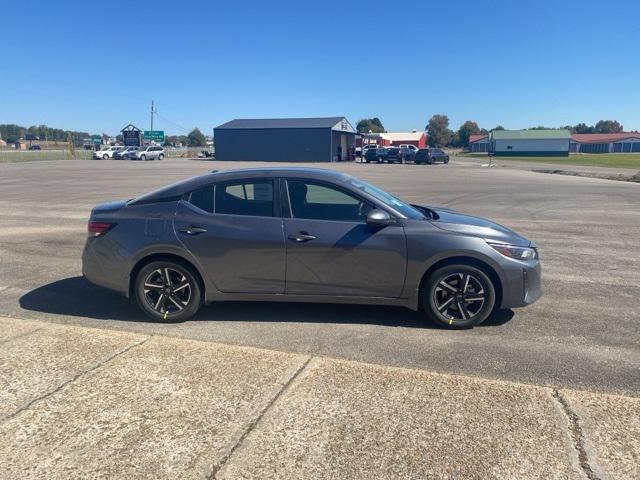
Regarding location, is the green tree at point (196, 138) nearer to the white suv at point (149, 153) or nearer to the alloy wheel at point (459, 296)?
the white suv at point (149, 153)

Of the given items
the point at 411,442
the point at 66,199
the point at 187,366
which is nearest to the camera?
the point at 411,442

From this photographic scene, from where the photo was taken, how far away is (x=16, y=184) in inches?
863

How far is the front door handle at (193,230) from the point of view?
484 centimetres

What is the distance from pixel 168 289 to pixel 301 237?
1468 mm

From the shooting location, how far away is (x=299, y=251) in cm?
470

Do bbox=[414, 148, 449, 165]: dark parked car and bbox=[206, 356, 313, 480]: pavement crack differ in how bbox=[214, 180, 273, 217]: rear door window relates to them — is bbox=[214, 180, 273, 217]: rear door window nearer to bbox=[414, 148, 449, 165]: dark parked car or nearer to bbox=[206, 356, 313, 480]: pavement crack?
bbox=[206, 356, 313, 480]: pavement crack

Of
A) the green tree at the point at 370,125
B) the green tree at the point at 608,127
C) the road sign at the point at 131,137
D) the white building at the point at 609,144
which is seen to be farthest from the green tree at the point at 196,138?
the green tree at the point at 608,127

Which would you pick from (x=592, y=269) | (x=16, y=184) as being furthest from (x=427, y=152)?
(x=592, y=269)

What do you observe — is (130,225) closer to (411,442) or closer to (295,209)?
(295,209)

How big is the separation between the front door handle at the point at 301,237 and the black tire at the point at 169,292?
3.57ft

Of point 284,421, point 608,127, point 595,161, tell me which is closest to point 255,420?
point 284,421

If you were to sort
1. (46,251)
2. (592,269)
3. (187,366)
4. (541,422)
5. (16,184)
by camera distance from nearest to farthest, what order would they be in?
(541,422)
(187,366)
(592,269)
(46,251)
(16,184)

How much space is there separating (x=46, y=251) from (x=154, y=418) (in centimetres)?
622

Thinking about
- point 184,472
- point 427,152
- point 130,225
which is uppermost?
point 427,152
